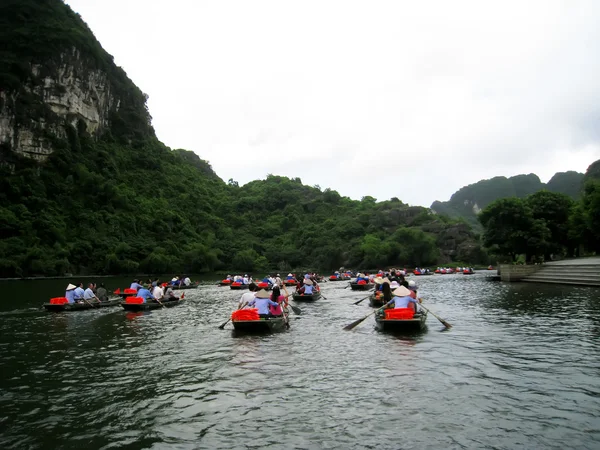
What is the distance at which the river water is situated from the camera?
7.01 meters

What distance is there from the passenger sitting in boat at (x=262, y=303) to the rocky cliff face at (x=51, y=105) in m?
89.9

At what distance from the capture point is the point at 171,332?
17.1 metres

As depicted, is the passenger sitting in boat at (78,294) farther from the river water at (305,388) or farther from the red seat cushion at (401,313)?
the red seat cushion at (401,313)

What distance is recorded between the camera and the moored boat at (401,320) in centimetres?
1541

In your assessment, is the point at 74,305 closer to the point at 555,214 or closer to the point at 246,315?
the point at 246,315

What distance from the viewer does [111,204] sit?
3789 inches

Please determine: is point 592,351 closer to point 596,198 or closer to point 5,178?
point 596,198

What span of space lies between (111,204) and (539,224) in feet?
271

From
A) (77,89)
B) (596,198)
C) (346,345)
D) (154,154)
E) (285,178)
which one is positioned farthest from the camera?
(285,178)

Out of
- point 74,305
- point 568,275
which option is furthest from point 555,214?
point 74,305

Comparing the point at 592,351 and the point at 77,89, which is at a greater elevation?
the point at 77,89

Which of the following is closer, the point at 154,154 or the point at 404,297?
the point at 404,297

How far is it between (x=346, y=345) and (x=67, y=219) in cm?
8579

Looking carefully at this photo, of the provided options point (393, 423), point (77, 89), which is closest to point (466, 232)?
point (77, 89)
